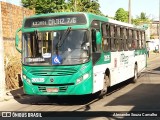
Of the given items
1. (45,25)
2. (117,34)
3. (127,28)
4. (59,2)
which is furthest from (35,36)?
(59,2)

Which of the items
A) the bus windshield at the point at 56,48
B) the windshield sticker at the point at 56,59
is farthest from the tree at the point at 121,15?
the windshield sticker at the point at 56,59

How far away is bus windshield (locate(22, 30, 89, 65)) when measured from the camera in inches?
489

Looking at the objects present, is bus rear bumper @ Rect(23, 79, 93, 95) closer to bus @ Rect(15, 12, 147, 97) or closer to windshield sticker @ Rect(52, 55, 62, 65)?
bus @ Rect(15, 12, 147, 97)

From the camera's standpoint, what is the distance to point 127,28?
1830 cm

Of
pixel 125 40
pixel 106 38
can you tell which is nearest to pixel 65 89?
pixel 106 38

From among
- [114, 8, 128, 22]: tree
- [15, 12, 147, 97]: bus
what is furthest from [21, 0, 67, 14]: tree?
[15, 12, 147, 97]: bus

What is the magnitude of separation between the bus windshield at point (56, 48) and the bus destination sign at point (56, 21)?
29 centimetres

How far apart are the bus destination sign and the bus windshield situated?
0.95ft

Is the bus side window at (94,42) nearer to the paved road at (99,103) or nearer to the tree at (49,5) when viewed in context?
the paved road at (99,103)

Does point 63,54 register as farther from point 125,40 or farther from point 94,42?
point 125,40

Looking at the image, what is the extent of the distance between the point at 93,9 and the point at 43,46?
177 feet

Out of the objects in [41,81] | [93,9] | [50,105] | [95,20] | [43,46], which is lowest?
[50,105]

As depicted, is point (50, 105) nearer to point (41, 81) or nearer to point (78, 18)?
point (41, 81)

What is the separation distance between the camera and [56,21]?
12938mm
